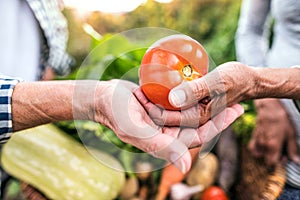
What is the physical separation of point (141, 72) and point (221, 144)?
703 millimetres

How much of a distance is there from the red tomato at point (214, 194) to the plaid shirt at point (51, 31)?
544 mm

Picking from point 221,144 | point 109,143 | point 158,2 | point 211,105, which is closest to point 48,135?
point 109,143

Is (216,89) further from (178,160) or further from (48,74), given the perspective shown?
(48,74)

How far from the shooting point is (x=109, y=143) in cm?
126

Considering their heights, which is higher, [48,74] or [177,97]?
[177,97]

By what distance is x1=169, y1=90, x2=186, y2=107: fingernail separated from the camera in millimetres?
691

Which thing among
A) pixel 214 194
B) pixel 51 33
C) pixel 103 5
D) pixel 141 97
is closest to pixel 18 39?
pixel 51 33

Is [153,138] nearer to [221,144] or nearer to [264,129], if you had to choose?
[264,129]

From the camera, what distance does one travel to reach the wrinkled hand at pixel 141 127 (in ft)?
2.24

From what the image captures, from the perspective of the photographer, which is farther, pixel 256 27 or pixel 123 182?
pixel 123 182

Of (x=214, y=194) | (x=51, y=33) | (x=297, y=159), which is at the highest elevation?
(x=51, y=33)

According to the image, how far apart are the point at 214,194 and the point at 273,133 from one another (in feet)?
1.36

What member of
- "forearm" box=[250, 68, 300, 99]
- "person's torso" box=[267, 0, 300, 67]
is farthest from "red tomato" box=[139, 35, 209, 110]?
"person's torso" box=[267, 0, 300, 67]

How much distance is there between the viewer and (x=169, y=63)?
696 mm
